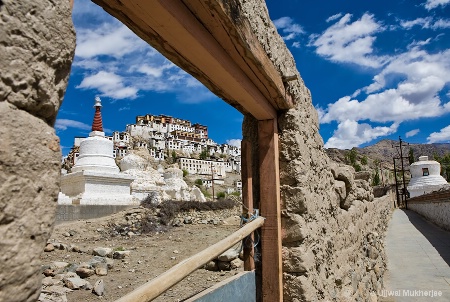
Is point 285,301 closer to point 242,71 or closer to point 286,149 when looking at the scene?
point 286,149

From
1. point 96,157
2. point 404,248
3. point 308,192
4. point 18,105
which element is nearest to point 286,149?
point 308,192

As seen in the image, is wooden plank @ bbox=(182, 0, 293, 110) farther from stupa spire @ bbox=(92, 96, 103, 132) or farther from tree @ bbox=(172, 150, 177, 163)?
tree @ bbox=(172, 150, 177, 163)

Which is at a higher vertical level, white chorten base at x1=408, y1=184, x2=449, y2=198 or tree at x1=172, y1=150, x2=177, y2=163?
tree at x1=172, y1=150, x2=177, y2=163

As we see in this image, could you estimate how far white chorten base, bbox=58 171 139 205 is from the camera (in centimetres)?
1186

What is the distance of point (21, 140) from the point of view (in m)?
0.78

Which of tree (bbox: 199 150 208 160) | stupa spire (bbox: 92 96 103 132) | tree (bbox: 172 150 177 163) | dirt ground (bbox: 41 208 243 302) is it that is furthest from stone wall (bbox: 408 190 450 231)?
tree (bbox: 199 150 208 160)

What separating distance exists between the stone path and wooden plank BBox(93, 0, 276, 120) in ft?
15.2

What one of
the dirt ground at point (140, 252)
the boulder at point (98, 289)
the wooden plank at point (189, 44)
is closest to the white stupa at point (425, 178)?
the dirt ground at point (140, 252)

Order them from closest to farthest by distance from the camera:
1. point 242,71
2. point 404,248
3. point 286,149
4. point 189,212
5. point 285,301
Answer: point 242,71 < point 285,301 < point 286,149 < point 404,248 < point 189,212

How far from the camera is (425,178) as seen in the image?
30.2m

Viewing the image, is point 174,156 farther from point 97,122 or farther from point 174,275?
point 174,275

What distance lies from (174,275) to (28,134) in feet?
3.53

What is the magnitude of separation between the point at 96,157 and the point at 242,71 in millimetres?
11881

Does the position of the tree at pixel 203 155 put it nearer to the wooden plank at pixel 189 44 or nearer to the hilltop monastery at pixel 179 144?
the hilltop monastery at pixel 179 144
